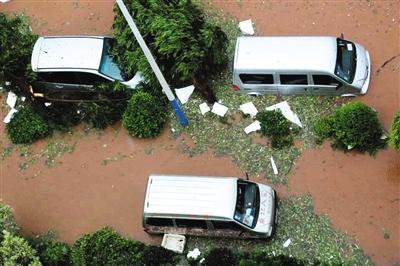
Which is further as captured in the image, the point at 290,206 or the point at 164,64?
the point at 164,64

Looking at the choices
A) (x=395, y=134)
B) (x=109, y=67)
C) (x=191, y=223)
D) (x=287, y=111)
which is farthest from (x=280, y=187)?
(x=109, y=67)

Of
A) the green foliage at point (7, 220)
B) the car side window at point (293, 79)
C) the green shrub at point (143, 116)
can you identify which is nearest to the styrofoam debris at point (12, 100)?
the green foliage at point (7, 220)

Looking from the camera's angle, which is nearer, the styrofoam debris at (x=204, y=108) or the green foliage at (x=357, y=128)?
the green foliage at (x=357, y=128)

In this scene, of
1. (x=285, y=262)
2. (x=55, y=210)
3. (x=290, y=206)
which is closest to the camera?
(x=285, y=262)

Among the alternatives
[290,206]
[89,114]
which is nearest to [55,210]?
[89,114]

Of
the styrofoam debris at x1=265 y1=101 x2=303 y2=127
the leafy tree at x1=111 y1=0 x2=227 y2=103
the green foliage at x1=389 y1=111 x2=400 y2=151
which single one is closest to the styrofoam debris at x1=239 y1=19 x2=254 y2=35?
the leafy tree at x1=111 y1=0 x2=227 y2=103

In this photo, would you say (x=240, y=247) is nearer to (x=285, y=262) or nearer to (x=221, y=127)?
(x=285, y=262)

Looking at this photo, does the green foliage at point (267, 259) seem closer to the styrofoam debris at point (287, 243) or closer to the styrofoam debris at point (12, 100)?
the styrofoam debris at point (287, 243)
